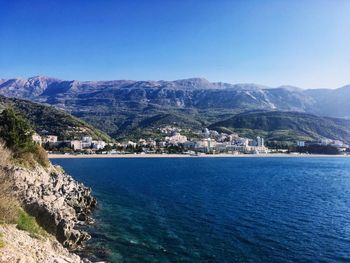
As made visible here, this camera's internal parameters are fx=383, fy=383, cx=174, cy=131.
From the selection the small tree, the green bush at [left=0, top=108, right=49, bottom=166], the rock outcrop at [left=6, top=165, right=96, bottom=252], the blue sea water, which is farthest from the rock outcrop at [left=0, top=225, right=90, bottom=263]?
the small tree

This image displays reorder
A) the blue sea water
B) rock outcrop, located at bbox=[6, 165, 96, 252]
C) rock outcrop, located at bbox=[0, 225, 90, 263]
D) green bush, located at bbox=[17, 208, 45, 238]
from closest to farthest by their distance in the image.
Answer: rock outcrop, located at bbox=[0, 225, 90, 263] < green bush, located at bbox=[17, 208, 45, 238] < the blue sea water < rock outcrop, located at bbox=[6, 165, 96, 252]

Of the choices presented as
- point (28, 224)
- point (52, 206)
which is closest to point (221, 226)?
point (52, 206)

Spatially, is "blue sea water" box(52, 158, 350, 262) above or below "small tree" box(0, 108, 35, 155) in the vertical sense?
below

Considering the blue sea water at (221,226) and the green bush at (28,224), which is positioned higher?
the green bush at (28,224)

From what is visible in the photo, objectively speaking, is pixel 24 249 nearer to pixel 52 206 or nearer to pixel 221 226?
pixel 52 206

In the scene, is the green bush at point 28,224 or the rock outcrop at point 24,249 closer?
the rock outcrop at point 24,249

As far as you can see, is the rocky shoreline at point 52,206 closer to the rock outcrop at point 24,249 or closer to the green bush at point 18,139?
the rock outcrop at point 24,249

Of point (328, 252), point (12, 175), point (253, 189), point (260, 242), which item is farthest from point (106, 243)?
point (253, 189)

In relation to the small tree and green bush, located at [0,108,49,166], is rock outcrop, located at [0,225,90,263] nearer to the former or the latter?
green bush, located at [0,108,49,166]

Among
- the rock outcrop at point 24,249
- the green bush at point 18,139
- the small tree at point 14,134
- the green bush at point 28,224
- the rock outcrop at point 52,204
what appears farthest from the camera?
the small tree at point 14,134

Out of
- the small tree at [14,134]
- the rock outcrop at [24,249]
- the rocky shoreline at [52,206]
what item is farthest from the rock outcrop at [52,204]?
the rock outcrop at [24,249]
